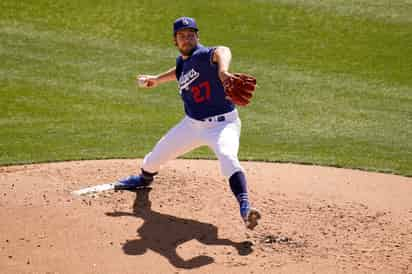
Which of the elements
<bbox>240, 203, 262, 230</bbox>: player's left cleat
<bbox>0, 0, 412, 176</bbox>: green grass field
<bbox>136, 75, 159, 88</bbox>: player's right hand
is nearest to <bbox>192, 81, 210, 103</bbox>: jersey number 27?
<bbox>136, 75, 159, 88</bbox>: player's right hand

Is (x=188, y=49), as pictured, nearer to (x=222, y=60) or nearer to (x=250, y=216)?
(x=222, y=60)

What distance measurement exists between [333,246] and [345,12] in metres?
9.13

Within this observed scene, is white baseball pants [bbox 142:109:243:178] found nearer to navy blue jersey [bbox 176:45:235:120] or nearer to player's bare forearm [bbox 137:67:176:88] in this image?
navy blue jersey [bbox 176:45:235:120]

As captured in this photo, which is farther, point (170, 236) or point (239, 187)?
point (170, 236)

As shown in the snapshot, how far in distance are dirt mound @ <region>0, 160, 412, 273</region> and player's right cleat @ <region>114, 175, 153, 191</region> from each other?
9 cm

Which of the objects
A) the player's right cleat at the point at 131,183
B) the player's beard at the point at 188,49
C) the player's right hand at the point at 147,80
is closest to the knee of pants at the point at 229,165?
the player's beard at the point at 188,49

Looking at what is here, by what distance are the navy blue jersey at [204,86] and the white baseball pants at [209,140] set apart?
0.25 feet

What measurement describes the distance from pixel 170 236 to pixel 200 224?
379 mm

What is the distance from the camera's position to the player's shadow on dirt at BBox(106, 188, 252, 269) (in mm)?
6176

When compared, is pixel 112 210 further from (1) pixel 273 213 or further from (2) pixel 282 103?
(2) pixel 282 103

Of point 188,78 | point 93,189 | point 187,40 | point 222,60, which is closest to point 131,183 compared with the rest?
point 93,189

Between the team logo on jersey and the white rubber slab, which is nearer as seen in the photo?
the team logo on jersey

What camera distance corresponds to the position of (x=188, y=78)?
704cm

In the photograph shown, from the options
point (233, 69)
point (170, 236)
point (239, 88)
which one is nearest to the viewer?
point (239, 88)
